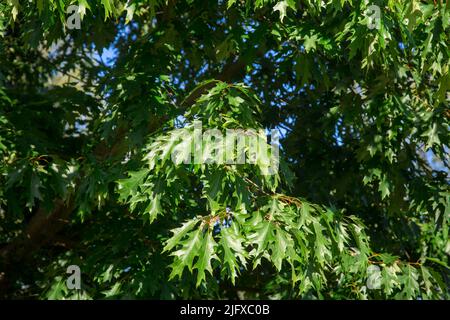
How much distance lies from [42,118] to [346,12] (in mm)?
Answer: 2373

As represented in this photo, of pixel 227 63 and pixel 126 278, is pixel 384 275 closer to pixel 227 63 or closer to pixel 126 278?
pixel 126 278

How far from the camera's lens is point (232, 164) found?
12.6 feet

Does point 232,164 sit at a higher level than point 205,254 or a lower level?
higher

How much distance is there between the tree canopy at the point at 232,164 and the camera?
4000 mm

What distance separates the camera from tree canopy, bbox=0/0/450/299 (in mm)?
4000

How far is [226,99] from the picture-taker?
4203mm

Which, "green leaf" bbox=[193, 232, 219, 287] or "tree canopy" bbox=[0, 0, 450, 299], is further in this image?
"tree canopy" bbox=[0, 0, 450, 299]

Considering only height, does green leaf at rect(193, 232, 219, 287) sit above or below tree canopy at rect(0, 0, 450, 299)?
below

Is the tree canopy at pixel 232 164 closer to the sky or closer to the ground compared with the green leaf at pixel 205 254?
closer to the sky

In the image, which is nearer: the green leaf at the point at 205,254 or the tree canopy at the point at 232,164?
the green leaf at the point at 205,254

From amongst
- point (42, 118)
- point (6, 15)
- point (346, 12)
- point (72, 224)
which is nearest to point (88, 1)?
point (6, 15)

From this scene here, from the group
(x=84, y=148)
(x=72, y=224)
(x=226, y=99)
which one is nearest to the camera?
(x=226, y=99)

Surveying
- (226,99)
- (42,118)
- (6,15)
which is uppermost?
(6,15)
